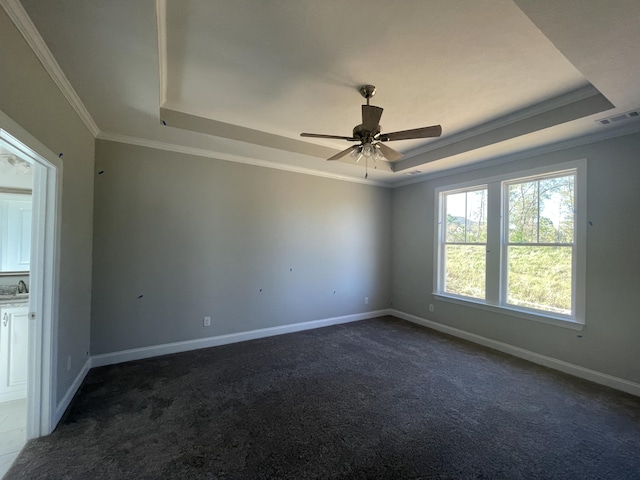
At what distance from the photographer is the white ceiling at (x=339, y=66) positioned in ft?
5.23

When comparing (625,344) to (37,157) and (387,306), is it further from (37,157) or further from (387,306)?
(37,157)

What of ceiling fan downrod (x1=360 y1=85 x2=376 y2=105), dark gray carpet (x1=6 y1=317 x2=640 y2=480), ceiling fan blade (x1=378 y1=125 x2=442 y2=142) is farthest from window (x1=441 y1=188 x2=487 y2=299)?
ceiling fan downrod (x1=360 y1=85 x2=376 y2=105)

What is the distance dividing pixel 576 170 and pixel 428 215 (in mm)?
2021

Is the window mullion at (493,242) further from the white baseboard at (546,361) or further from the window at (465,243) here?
the white baseboard at (546,361)

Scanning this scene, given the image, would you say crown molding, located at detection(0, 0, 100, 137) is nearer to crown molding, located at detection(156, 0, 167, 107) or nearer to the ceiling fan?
crown molding, located at detection(156, 0, 167, 107)

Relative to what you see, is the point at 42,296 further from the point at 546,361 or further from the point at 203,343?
the point at 546,361

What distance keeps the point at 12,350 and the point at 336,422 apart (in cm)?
293

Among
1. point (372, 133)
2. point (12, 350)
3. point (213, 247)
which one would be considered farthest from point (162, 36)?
point (12, 350)

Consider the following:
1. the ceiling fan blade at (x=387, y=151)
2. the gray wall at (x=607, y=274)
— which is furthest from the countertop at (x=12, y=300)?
the gray wall at (x=607, y=274)

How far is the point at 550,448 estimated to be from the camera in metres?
1.97

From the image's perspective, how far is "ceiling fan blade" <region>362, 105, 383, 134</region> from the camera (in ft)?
7.43

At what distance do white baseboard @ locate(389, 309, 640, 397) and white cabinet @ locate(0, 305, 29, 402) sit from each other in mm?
5152

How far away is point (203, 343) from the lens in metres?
3.67

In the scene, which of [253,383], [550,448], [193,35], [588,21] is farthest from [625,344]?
[193,35]
